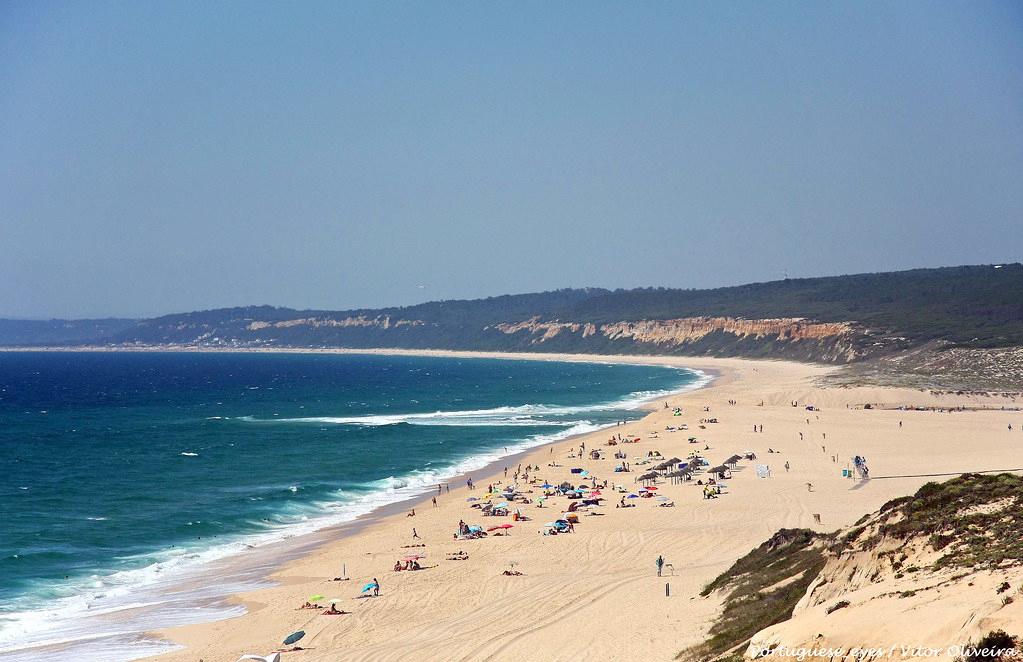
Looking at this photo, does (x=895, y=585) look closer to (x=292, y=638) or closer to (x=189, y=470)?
(x=292, y=638)

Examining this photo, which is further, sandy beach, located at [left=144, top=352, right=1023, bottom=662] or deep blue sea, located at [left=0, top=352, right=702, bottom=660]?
deep blue sea, located at [left=0, top=352, right=702, bottom=660]

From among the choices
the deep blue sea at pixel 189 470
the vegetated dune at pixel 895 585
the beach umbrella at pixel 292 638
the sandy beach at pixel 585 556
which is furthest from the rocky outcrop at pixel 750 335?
the beach umbrella at pixel 292 638

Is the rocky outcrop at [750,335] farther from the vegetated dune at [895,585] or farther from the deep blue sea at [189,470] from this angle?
the vegetated dune at [895,585]

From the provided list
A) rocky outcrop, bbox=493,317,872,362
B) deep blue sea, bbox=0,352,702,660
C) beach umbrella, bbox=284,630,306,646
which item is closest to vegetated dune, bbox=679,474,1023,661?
beach umbrella, bbox=284,630,306,646

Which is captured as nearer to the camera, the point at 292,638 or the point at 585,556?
the point at 292,638

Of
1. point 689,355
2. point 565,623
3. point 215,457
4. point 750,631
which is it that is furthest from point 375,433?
point 689,355

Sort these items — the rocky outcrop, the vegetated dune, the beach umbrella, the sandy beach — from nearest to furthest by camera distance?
the vegetated dune, the sandy beach, the beach umbrella, the rocky outcrop

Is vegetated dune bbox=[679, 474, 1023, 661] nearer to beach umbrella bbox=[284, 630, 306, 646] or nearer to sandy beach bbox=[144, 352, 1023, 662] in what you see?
sandy beach bbox=[144, 352, 1023, 662]

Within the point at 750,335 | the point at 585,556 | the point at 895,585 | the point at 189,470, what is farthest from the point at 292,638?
the point at 750,335
